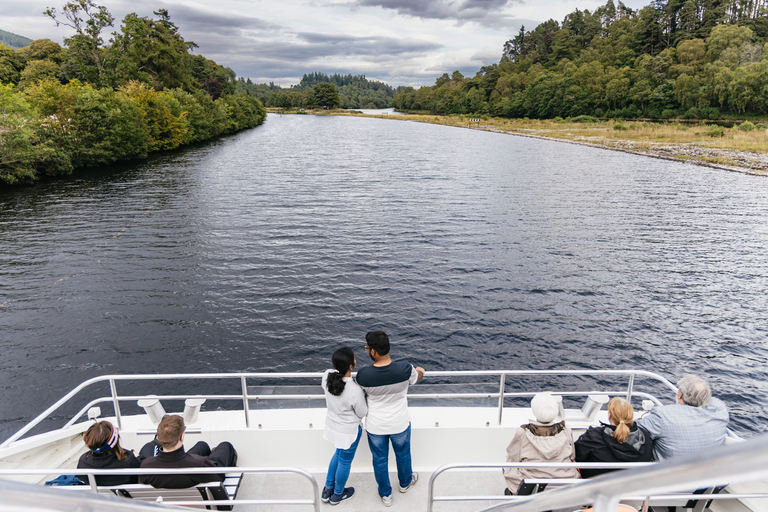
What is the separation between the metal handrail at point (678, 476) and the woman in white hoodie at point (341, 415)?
3597 millimetres

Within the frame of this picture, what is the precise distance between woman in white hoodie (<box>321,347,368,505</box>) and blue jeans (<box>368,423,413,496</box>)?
251 millimetres

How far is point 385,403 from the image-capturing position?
17.0 ft

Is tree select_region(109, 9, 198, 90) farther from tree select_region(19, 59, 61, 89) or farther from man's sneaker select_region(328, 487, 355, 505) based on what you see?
man's sneaker select_region(328, 487, 355, 505)

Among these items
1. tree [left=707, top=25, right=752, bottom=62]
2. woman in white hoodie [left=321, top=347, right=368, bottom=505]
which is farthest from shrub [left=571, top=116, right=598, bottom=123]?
woman in white hoodie [left=321, top=347, right=368, bottom=505]

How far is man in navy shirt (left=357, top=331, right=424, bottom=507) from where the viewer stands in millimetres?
5051


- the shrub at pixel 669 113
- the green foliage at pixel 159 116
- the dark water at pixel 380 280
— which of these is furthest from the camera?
the shrub at pixel 669 113

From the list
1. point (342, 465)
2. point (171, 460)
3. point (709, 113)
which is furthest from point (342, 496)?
point (709, 113)

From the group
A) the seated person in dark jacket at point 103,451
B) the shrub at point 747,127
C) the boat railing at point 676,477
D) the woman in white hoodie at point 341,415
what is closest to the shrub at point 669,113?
the shrub at point 747,127

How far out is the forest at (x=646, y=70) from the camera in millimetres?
85500

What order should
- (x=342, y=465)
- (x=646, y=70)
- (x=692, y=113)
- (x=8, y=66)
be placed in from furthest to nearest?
1. (x=646, y=70)
2. (x=692, y=113)
3. (x=8, y=66)
4. (x=342, y=465)

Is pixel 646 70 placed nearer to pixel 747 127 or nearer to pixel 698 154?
pixel 747 127

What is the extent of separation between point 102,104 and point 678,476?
5297 centimetres

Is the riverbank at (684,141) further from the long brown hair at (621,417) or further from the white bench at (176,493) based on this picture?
the white bench at (176,493)

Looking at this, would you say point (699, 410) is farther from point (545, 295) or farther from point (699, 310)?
point (699, 310)
